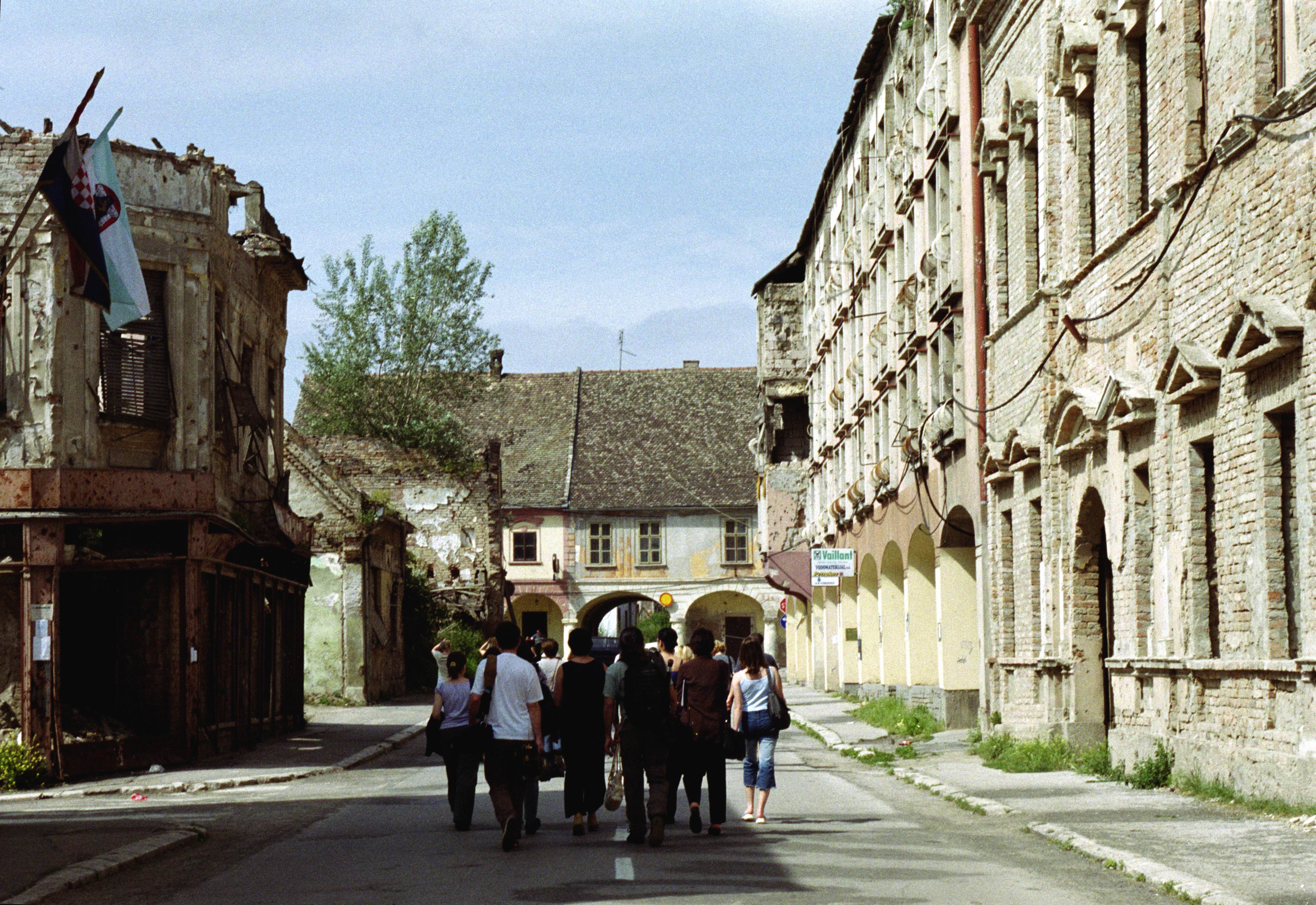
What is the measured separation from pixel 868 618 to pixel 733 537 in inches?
1229

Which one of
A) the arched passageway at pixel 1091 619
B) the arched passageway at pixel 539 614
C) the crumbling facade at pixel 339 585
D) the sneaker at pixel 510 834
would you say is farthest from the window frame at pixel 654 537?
the sneaker at pixel 510 834

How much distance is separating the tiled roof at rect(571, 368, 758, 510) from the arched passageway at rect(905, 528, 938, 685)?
38083mm

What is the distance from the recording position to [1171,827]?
13.9 meters

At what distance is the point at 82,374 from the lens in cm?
2355

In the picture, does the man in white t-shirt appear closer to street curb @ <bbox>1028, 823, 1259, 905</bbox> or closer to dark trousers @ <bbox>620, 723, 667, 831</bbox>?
dark trousers @ <bbox>620, 723, 667, 831</bbox>

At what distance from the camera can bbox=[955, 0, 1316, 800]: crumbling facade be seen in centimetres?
1466

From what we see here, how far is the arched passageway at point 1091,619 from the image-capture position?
21703 mm

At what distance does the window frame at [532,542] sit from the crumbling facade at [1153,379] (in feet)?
161

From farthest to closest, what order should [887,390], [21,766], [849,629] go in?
[849,629] < [887,390] < [21,766]

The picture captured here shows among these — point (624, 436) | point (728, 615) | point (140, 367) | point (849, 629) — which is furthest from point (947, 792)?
point (624, 436)

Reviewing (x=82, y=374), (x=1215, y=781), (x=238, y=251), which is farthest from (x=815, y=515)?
(x=1215, y=781)

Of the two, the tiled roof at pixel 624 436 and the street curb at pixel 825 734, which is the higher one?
the tiled roof at pixel 624 436

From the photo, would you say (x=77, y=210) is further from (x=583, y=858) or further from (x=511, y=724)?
(x=583, y=858)

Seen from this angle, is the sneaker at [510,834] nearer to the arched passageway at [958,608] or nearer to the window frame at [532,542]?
the arched passageway at [958,608]
